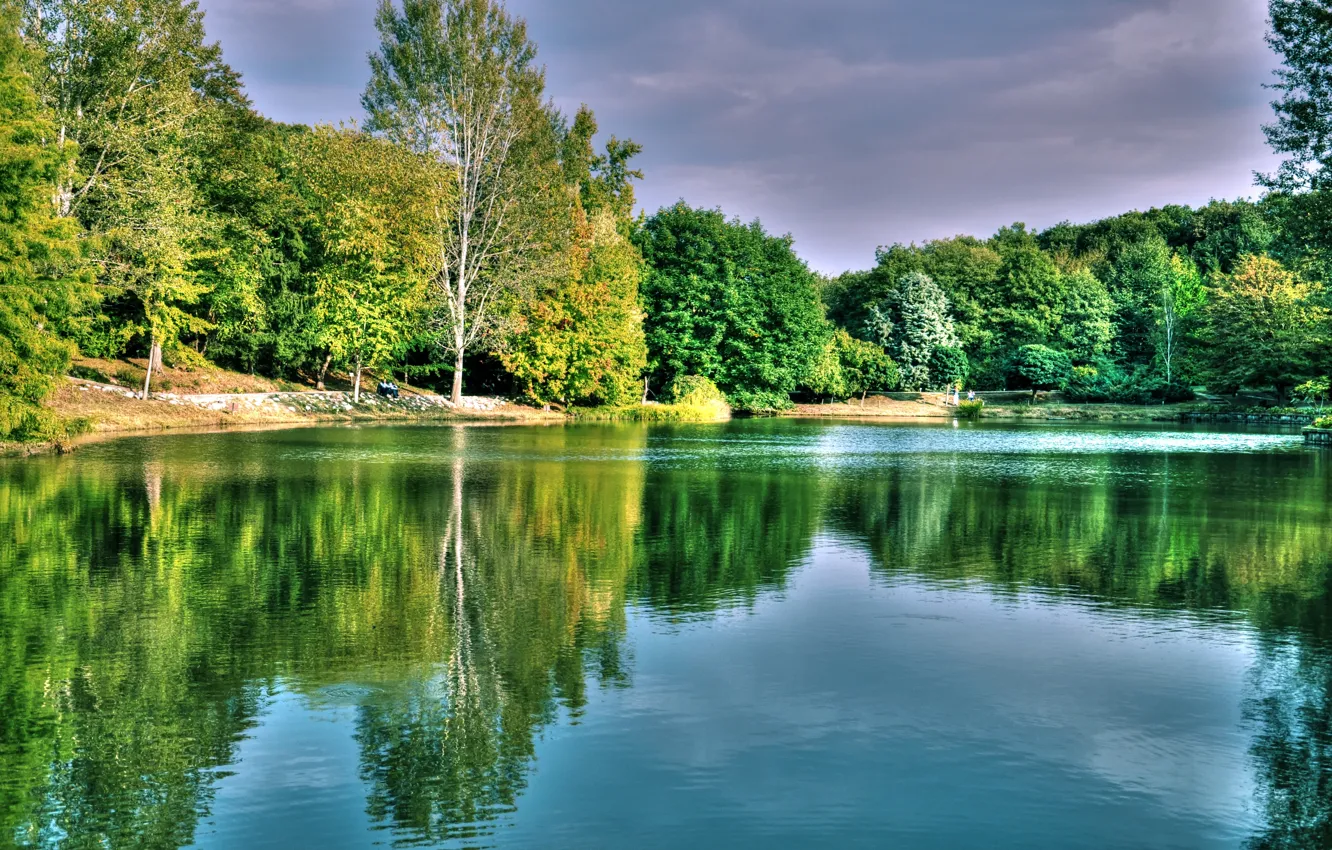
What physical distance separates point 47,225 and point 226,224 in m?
20.1

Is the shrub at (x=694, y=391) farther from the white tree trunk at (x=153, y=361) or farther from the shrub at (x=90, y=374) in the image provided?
the shrub at (x=90, y=374)

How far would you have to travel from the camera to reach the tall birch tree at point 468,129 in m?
48.3

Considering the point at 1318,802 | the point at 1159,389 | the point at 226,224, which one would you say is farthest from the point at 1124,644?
the point at 1159,389

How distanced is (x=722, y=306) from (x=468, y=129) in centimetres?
2153

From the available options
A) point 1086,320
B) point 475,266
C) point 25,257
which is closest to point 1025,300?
point 1086,320

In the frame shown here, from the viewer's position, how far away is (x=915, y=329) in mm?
80688

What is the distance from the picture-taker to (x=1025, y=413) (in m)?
77.0

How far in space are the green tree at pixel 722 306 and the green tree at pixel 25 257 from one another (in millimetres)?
41542

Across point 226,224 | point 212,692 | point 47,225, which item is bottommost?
point 212,692

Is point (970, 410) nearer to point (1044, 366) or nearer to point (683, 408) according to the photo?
point (1044, 366)

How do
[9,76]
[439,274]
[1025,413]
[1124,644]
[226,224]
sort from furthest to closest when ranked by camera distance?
[1025,413] < [439,274] < [226,224] < [9,76] < [1124,644]

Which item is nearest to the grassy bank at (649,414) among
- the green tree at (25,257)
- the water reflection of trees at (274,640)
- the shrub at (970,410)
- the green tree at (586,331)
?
the green tree at (586,331)

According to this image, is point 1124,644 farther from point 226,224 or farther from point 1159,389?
point 1159,389

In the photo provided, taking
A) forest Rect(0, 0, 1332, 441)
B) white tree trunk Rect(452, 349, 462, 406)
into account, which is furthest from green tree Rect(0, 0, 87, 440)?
white tree trunk Rect(452, 349, 462, 406)
